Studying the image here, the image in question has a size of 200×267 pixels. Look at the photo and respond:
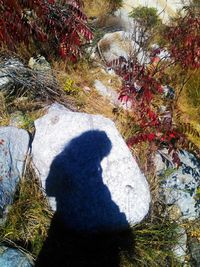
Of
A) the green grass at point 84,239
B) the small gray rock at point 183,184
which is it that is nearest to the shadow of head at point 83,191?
the green grass at point 84,239

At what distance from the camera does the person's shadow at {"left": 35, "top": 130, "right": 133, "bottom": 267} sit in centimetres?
363

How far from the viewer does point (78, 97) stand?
4895mm

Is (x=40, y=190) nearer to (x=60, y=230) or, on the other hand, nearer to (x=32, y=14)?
(x=60, y=230)

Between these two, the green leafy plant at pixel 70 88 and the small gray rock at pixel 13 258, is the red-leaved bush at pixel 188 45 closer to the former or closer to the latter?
the green leafy plant at pixel 70 88

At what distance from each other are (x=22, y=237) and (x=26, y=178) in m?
0.60

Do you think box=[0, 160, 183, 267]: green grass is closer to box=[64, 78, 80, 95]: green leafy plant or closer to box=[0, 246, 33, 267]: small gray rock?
box=[0, 246, 33, 267]: small gray rock

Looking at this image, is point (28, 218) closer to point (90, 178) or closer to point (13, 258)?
point (13, 258)

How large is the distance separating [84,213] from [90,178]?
36cm

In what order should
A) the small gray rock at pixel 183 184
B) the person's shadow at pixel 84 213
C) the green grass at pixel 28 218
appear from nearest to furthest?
1. the green grass at pixel 28 218
2. the person's shadow at pixel 84 213
3. the small gray rock at pixel 183 184

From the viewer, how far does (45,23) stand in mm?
4535

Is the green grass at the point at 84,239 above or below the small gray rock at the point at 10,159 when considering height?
below

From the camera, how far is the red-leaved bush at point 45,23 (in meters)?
3.89

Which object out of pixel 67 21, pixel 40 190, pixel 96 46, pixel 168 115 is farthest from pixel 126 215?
pixel 96 46

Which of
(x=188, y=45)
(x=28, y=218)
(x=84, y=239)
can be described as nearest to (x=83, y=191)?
(x=84, y=239)
